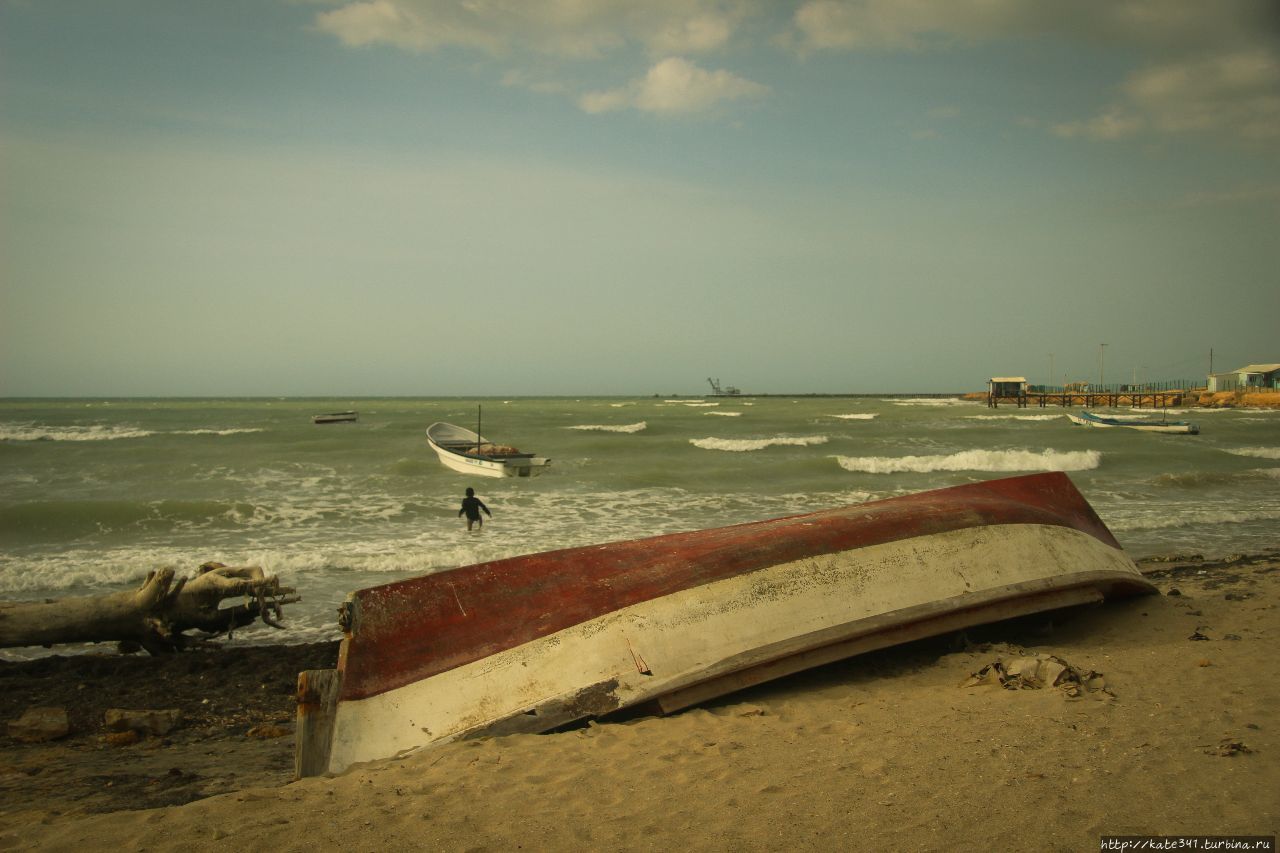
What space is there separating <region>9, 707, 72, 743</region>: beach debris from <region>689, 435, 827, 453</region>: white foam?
21188 mm

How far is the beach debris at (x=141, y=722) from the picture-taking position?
176 inches

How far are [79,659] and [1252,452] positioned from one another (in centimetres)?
2609

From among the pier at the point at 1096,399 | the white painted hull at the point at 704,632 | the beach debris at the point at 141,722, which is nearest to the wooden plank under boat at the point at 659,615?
the white painted hull at the point at 704,632

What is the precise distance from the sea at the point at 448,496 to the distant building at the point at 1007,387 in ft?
111

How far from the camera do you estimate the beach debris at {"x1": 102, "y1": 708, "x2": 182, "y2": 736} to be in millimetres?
4469

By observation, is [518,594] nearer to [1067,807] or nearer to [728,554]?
[728,554]

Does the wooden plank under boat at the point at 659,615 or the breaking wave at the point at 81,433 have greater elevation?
the wooden plank under boat at the point at 659,615

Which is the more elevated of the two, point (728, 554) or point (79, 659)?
point (728, 554)

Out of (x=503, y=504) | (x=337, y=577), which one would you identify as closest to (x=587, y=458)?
(x=503, y=504)

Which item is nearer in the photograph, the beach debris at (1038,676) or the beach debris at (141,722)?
the beach debris at (1038,676)

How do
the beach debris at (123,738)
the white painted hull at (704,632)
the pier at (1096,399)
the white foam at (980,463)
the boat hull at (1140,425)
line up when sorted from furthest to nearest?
the pier at (1096,399) < the boat hull at (1140,425) < the white foam at (980,463) < the beach debris at (123,738) < the white painted hull at (704,632)

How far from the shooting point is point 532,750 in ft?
11.8

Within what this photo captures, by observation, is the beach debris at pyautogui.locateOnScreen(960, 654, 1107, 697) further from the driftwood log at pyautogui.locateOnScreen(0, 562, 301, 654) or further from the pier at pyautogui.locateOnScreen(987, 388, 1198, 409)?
the pier at pyautogui.locateOnScreen(987, 388, 1198, 409)

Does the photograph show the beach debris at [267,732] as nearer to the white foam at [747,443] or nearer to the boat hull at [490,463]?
the boat hull at [490,463]
